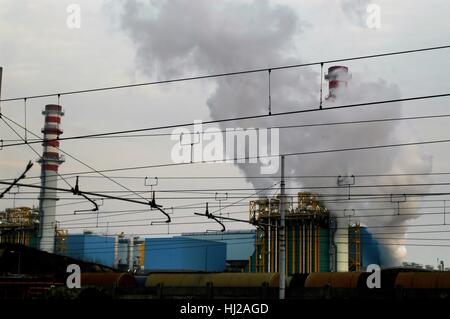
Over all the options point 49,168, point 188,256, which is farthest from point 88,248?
point 188,256

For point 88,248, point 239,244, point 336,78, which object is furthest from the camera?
point 88,248

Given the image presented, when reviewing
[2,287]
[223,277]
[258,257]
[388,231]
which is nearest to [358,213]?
[388,231]

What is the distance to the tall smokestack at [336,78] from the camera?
65.1 m

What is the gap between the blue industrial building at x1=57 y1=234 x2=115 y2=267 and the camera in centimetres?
9231

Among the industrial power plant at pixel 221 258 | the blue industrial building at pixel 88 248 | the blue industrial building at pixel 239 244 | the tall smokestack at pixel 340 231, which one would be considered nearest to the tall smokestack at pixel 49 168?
the industrial power plant at pixel 221 258

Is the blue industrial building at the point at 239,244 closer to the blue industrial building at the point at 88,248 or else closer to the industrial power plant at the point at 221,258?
the industrial power plant at the point at 221,258

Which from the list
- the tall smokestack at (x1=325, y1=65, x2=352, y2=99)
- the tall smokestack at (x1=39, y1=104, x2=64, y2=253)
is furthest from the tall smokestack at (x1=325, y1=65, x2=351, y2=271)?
the tall smokestack at (x1=39, y1=104, x2=64, y2=253)

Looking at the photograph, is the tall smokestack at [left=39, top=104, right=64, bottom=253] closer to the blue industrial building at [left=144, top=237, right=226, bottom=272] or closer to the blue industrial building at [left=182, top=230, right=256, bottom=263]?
the blue industrial building at [left=144, top=237, right=226, bottom=272]

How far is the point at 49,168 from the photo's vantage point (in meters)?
81.6

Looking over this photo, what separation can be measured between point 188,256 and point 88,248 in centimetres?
1741

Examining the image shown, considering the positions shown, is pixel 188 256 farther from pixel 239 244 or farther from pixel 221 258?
pixel 239 244

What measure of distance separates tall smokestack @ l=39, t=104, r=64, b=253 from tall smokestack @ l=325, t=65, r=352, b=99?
1343 inches
